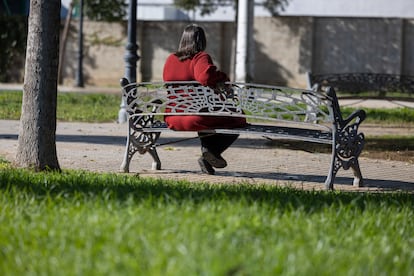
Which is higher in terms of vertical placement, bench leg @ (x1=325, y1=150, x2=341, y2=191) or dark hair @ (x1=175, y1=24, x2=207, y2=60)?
dark hair @ (x1=175, y1=24, x2=207, y2=60)

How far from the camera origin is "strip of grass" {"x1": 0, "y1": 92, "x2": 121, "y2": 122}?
→ 688 inches

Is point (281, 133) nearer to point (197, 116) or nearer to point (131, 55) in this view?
point (197, 116)

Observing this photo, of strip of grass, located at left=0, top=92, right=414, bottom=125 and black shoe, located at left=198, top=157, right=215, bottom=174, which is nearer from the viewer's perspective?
black shoe, located at left=198, top=157, right=215, bottom=174

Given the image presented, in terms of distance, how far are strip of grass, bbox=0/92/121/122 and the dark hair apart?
760 centimetres

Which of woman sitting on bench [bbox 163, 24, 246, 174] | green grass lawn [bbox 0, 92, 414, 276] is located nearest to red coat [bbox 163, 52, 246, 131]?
woman sitting on bench [bbox 163, 24, 246, 174]

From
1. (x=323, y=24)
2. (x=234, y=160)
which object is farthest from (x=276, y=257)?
(x=323, y=24)

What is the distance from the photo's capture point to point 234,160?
11.4m

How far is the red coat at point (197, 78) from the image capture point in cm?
934

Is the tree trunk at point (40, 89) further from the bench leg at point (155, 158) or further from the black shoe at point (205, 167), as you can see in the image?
the black shoe at point (205, 167)

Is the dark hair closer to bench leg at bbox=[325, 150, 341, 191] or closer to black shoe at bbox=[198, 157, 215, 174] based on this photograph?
black shoe at bbox=[198, 157, 215, 174]

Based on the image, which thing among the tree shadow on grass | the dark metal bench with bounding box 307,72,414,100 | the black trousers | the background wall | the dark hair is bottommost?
the tree shadow on grass

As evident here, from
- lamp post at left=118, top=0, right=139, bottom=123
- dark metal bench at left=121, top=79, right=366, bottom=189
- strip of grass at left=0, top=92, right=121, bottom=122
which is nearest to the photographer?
dark metal bench at left=121, top=79, right=366, bottom=189

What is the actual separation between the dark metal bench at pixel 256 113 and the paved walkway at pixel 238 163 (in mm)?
292

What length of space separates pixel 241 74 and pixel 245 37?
894 mm
